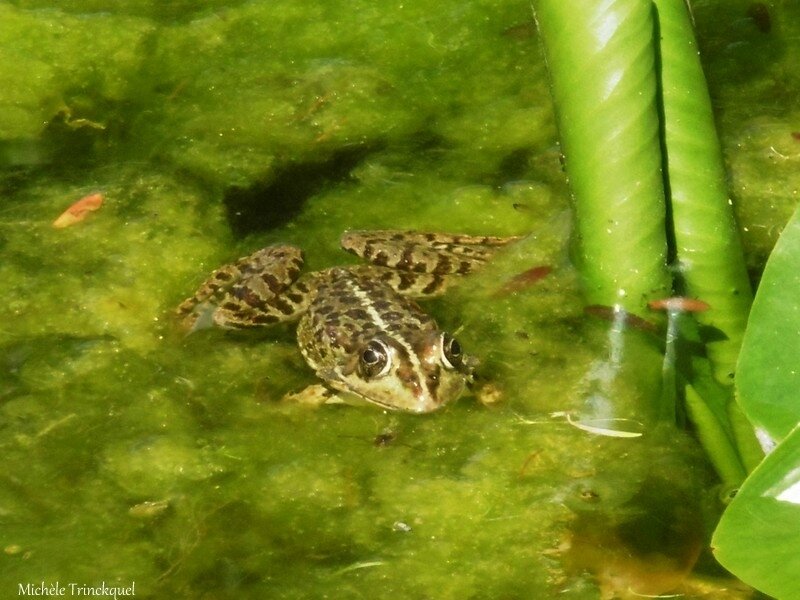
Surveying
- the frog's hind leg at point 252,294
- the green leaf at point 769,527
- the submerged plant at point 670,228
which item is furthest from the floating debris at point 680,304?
the frog's hind leg at point 252,294

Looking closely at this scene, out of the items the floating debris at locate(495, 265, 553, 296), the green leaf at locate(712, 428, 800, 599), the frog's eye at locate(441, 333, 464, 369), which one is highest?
the green leaf at locate(712, 428, 800, 599)

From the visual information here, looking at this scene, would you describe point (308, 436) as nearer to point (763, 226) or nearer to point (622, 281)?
point (622, 281)

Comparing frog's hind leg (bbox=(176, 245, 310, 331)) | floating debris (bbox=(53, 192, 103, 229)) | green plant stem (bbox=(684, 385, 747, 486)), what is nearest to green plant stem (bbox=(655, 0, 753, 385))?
green plant stem (bbox=(684, 385, 747, 486))

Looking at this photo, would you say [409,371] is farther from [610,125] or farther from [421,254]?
[610,125]

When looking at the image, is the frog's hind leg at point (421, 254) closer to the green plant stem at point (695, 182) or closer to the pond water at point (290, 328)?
the pond water at point (290, 328)

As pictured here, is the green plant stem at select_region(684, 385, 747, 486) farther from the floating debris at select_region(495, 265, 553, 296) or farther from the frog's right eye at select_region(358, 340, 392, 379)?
the frog's right eye at select_region(358, 340, 392, 379)

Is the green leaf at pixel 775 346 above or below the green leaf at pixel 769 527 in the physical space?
above

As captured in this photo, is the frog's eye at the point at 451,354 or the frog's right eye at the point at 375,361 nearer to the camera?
the frog's eye at the point at 451,354
